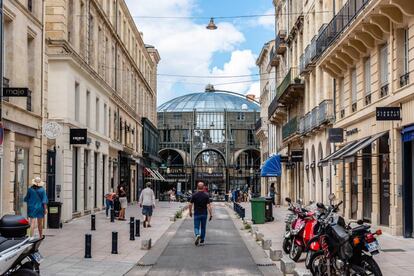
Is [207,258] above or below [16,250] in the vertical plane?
below

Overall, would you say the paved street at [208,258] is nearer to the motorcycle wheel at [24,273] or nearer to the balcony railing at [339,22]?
the motorcycle wheel at [24,273]

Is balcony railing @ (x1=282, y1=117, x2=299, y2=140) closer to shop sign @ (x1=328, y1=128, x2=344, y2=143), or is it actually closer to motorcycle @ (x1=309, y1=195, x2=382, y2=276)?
shop sign @ (x1=328, y1=128, x2=344, y2=143)

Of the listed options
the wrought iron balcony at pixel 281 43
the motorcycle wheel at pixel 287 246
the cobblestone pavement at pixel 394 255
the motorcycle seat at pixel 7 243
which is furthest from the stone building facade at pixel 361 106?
the motorcycle seat at pixel 7 243

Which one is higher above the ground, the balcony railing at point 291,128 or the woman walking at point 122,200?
the balcony railing at point 291,128

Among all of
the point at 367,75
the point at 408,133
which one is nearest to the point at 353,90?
the point at 367,75

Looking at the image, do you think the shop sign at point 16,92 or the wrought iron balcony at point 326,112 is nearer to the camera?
the shop sign at point 16,92

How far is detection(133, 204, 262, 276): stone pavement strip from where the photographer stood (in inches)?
505

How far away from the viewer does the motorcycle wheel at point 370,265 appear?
9.31 m

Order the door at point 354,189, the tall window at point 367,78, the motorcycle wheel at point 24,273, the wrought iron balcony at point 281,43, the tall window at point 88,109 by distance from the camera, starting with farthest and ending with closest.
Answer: the wrought iron balcony at point 281,43
the tall window at point 88,109
the door at point 354,189
the tall window at point 367,78
the motorcycle wheel at point 24,273

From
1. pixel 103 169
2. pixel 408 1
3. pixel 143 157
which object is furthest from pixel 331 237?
pixel 143 157

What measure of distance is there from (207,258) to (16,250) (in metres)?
7.12

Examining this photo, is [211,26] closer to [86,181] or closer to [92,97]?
[92,97]

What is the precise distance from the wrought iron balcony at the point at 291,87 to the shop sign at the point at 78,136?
15071mm

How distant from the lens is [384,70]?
20719 millimetres
